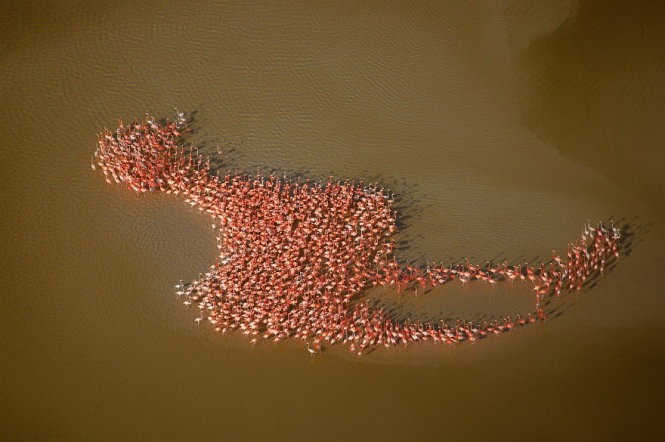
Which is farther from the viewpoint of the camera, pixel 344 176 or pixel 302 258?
pixel 344 176

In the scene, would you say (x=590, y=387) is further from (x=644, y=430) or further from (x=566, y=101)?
(x=566, y=101)

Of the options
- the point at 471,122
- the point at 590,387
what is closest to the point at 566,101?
the point at 471,122

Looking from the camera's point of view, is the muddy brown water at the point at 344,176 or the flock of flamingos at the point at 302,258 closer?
the muddy brown water at the point at 344,176

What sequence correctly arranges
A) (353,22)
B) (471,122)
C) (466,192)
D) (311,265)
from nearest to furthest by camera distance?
(311,265) < (466,192) < (471,122) < (353,22)

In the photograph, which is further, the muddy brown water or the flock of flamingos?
the flock of flamingos
